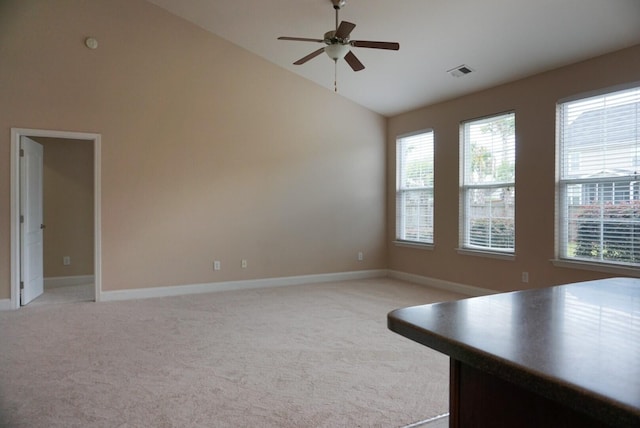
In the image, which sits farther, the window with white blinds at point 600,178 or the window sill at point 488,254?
the window sill at point 488,254

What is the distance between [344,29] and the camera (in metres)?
3.54

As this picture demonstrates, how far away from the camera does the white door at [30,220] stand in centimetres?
470

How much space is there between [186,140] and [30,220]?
2.10m

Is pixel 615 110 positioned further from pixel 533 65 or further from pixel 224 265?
pixel 224 265

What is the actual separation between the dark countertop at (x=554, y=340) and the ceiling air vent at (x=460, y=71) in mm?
4008

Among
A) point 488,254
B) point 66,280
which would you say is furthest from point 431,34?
point 66,280

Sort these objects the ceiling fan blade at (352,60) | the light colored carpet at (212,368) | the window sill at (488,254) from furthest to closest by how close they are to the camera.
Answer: the window sill at (488,254) < the ceiling fan blade at (352,60) < the light colored carpet at (212,368)

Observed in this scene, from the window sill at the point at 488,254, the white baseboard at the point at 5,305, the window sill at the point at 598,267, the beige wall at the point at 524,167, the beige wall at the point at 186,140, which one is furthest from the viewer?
the window sill at the point at 488,254

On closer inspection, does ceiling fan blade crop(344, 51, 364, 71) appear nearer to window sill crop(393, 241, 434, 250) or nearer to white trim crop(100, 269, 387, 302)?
window sill crop(393, 241, 434, 250)

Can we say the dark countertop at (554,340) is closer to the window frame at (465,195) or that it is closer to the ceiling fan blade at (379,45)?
the ceiling fan blade at (379,45)

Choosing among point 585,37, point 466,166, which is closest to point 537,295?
point 585,37

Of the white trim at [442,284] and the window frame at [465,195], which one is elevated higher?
the window frame at [465,195]

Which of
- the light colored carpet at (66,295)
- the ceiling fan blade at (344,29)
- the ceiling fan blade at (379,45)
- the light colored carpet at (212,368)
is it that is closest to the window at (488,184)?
the light colored carpet at (212,368)

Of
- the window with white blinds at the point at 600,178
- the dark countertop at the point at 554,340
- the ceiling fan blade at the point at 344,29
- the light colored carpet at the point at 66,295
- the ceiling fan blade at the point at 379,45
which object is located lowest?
the light colored carpet at the point at 66,295
